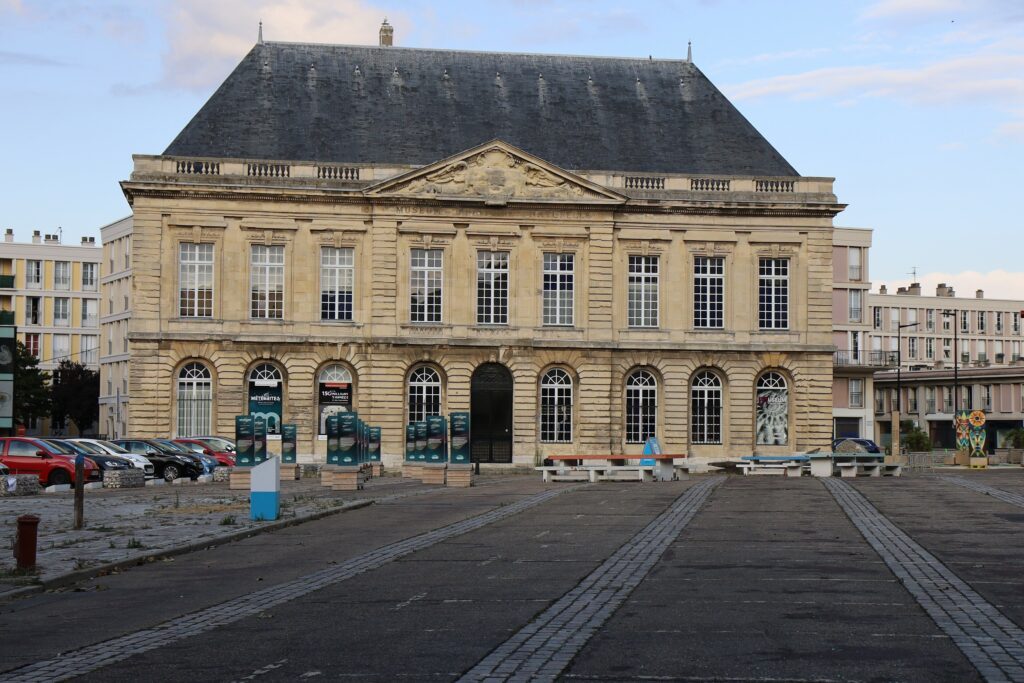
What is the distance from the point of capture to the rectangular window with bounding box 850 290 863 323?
103312mm

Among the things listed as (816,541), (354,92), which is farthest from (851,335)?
(816,541)

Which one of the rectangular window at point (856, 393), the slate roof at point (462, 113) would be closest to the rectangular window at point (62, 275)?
the rectangular window at point (856, 393)

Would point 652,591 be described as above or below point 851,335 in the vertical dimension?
below

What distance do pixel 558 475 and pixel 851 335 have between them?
2470 inches

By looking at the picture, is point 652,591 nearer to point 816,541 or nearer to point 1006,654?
point 1006,654

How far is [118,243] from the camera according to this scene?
102 m

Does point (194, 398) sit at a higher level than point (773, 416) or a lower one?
higher

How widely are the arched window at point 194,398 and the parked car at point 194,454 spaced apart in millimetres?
5220

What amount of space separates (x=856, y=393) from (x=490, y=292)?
44099 millimetres

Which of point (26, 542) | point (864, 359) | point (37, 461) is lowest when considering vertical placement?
point (26, 542)

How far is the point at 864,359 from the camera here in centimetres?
10544

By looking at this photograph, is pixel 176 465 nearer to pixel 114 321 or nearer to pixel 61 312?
pixel 114 321

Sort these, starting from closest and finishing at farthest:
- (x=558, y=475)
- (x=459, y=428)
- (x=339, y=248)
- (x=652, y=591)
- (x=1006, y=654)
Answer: (x=1006, y=654) → (x=652, y=591) → (x=459, y=428) → (x=558, y=475) → (x=339, y=248)

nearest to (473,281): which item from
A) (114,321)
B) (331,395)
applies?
(331,395)
